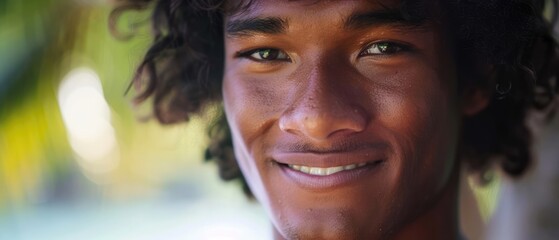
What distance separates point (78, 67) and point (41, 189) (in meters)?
0.74

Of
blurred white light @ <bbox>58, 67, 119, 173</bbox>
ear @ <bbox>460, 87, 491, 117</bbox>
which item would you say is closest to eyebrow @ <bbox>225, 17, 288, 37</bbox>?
ear @ <bbox>460, 87, 491, 117</bbox>

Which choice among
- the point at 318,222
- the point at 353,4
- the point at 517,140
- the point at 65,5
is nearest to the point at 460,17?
the point at 353,4

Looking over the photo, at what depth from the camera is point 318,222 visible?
1.74 meters

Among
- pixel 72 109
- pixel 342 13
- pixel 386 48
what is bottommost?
pixel 72 109

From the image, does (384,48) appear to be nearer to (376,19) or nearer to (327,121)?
(376,19)

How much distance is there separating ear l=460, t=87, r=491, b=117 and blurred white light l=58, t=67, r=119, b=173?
6.95 feet

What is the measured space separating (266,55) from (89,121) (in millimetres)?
2880

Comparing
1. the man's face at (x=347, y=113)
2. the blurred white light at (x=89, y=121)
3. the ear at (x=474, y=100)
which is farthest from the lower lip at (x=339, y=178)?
the blurred white light at (x=89, y=121)

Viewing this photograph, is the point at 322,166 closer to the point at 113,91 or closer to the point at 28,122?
the point at 28,122

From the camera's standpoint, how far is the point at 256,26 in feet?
5.91

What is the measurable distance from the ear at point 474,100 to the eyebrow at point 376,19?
0.32m

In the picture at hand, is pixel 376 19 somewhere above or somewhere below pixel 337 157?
above

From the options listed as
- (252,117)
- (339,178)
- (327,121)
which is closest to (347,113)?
(327,121)

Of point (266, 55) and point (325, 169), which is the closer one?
point (325, 169)
